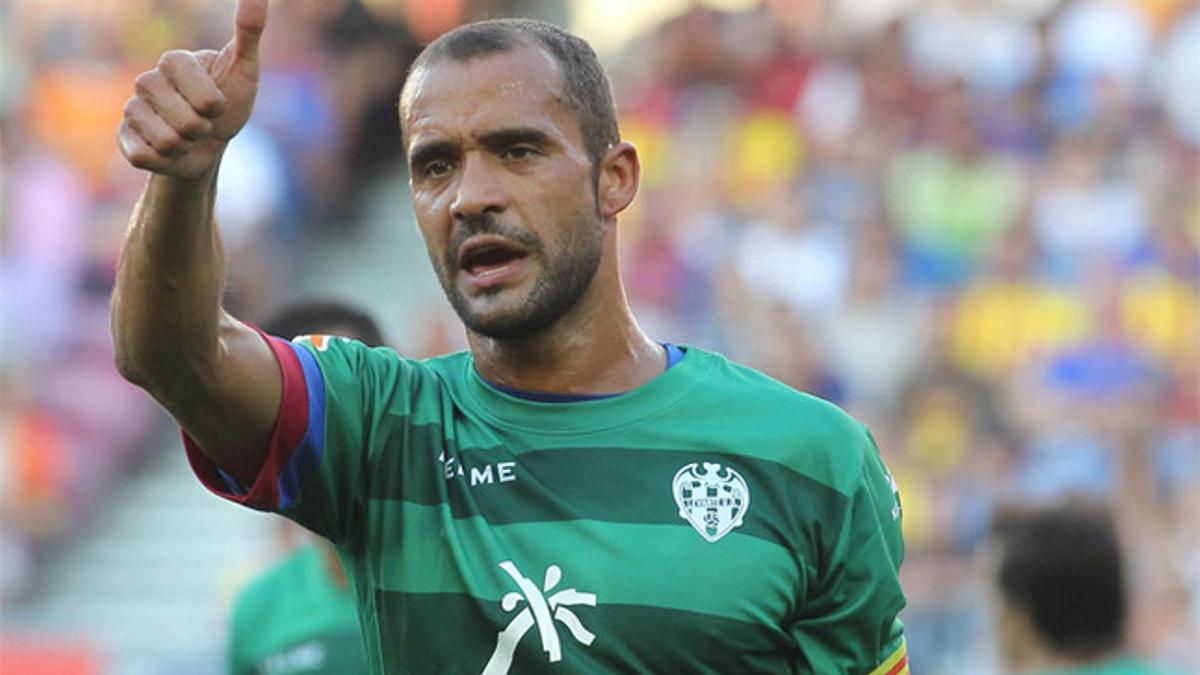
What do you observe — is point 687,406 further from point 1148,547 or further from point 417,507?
point 1148,547

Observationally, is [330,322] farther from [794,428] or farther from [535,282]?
[794,428]

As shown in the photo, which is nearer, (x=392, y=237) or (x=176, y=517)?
(x=176, y=517)

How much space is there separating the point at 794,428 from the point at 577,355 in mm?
408

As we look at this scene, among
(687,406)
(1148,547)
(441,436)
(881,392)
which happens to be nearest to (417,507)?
(441,436)

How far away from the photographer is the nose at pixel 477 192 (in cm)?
364

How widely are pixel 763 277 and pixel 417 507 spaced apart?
7937mm

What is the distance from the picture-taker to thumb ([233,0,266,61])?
3234mm

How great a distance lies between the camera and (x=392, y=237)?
1434 centimetres

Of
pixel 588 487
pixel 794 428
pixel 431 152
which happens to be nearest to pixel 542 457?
pixel 588 487

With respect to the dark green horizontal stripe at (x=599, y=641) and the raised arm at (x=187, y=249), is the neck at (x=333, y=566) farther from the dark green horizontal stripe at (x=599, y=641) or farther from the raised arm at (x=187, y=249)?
the raised arm at (x=187, y=249)

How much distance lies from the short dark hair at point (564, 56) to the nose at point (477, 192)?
21 centimetres

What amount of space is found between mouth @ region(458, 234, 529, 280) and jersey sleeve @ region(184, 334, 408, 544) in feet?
0.90

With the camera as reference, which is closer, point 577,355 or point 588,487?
point 588,487

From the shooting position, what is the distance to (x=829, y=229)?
38.3 ft
